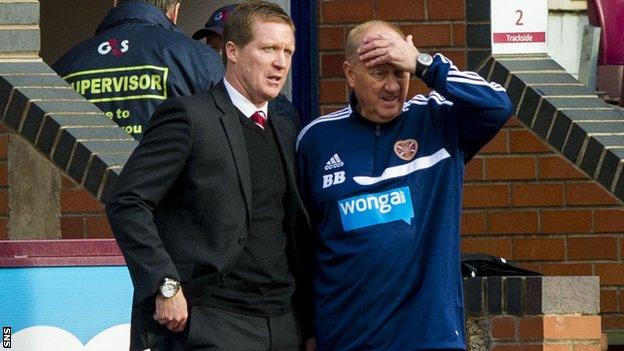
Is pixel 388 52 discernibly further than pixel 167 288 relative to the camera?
Yes

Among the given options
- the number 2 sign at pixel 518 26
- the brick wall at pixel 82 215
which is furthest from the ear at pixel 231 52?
the number 2 sign at pixel 518 26

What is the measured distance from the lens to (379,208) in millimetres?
5477

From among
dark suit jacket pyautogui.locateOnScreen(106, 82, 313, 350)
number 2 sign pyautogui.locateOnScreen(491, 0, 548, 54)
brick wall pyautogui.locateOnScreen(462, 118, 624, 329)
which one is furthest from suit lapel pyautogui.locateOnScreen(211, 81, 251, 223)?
number 2 sign pyautogui.locateOnScreen(491, 0, 548, 54)

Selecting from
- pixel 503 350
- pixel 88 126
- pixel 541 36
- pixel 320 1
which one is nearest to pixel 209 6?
pixel 320 1

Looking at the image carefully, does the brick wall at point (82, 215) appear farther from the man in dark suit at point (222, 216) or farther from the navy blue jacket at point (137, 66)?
the man in dark suit at point (222, 216)

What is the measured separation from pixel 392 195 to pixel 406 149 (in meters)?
0.18

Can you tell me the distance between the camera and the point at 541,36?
347 inches

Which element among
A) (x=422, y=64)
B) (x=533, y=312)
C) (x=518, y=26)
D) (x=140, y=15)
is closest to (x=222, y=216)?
(x=422, y=64)

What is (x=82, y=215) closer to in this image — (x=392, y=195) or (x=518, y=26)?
(x=392, y=195)

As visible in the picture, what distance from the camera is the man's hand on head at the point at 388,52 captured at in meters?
5.54

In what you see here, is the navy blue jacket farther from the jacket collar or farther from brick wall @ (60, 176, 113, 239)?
brick wall @ (60, 176, 113, 239)

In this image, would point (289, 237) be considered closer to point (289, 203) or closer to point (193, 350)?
point (289, 203)

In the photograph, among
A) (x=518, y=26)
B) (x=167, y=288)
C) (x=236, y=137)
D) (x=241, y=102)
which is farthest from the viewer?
(x=518, y=26)

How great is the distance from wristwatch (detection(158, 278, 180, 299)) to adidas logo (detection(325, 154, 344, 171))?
0.75 m
